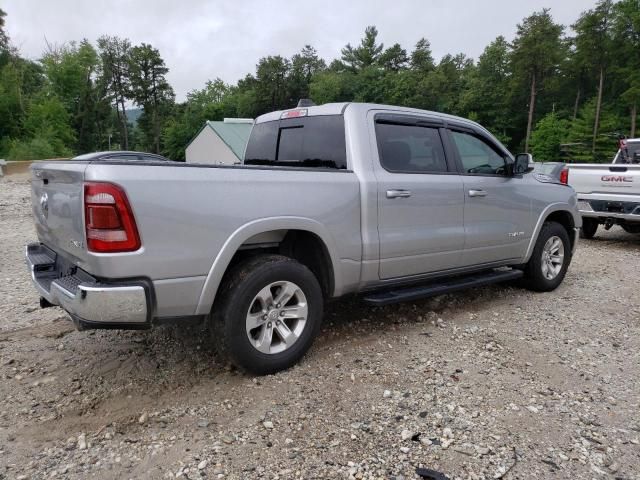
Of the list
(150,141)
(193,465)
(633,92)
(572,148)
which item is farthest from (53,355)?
(150,141)

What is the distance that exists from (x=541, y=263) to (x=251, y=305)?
12.1 ft

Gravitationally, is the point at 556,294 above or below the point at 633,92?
below

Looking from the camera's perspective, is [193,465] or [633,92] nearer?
[193,465]

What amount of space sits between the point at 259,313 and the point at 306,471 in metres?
1.11

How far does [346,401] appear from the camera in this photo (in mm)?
3020

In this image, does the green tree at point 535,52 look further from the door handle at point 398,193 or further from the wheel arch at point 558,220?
the door handle at point 398,193

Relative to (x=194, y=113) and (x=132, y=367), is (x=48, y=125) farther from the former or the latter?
(x=132, y=367)

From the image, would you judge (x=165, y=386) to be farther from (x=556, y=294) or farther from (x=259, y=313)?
(x=556, y=294)

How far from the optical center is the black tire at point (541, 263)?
5.27 metres

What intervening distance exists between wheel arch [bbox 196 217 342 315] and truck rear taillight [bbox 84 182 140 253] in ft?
1.78

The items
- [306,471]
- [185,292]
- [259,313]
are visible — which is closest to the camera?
[306,471]

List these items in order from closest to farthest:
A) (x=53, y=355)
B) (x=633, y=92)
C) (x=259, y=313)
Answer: (x=259, y=313) < (x=53, y=355) < (x=633, y=92)

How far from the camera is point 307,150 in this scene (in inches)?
158

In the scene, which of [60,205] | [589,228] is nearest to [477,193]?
[60,205]
